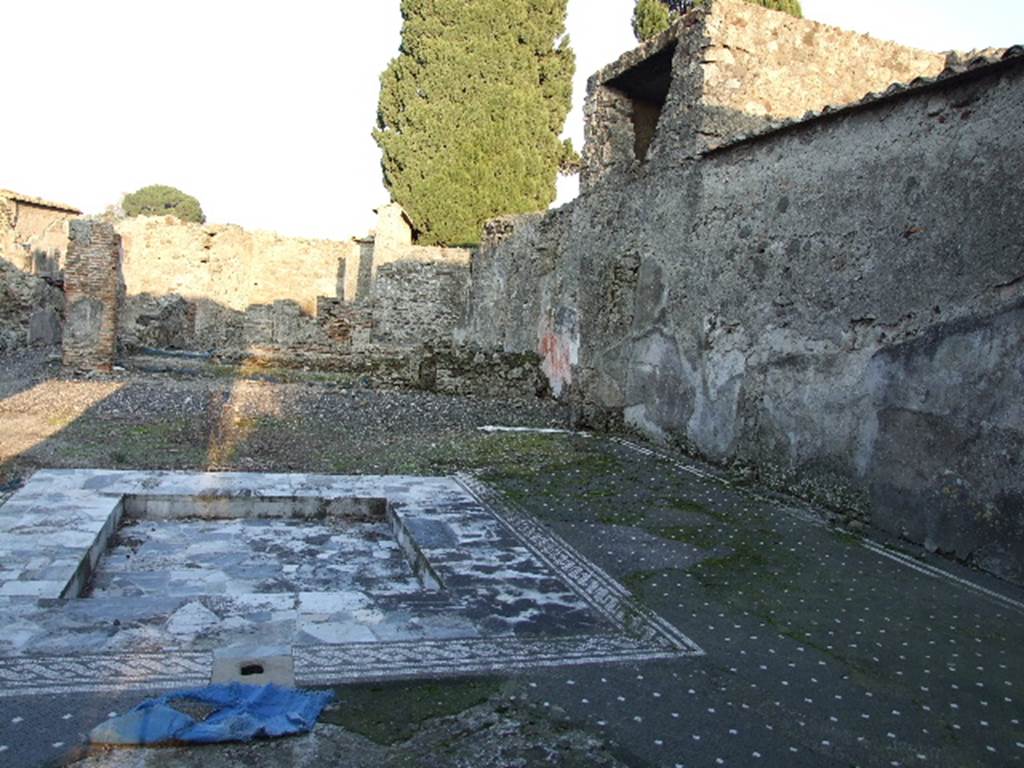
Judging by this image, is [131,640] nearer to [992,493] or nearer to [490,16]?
[992,493]

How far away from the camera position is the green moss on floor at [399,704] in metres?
2.63

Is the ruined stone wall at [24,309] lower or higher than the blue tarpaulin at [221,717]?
higher

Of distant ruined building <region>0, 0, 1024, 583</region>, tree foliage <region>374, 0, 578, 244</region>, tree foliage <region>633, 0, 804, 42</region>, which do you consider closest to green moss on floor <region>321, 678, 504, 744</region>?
distant ruined building <region>0, 0, 1024, 583</region>

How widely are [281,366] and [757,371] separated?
1026cm

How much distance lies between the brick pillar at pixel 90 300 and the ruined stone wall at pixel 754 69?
27.0 ft

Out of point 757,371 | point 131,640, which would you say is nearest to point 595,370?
point 757,371

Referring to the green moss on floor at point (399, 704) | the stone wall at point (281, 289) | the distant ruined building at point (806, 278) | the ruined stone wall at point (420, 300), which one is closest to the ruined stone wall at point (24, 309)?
the stone wall at point (281, 289)

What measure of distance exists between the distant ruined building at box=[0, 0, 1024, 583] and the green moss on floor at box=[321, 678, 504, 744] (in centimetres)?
319

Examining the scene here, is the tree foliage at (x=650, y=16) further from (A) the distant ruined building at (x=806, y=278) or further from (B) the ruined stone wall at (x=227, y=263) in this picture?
(B) the ruined stone wall at (x=227, y=263)

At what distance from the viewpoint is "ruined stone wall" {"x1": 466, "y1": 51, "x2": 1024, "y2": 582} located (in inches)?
187

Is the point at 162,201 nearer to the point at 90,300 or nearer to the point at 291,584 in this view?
the point at 90,300

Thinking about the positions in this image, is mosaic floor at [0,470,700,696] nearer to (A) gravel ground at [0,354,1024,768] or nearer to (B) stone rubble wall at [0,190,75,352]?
(A) gravel ground at [0,354,1024,768]

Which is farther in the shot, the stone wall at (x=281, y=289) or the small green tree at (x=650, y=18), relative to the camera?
the small green tree at (x=650, y=18)

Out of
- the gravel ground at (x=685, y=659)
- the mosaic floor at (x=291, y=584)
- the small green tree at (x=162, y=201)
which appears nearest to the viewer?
the gravel ground at (x=685, y=659)
